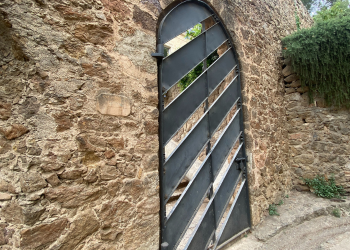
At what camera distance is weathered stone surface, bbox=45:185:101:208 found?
1.12 meters

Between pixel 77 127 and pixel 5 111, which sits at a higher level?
pixel 5 111

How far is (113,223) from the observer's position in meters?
1.32

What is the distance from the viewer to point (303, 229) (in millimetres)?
2658

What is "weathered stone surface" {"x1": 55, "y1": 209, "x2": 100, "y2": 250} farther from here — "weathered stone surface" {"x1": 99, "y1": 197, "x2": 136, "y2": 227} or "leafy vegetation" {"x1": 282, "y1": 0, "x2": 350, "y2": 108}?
"leafy vegetation" {"x1": 282, "y1": 0, "x2": 350, "y2": 108}

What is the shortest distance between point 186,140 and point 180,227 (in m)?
0.76

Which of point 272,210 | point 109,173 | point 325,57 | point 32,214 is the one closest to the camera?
point 32,214

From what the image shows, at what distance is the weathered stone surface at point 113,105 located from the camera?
52.9 inches

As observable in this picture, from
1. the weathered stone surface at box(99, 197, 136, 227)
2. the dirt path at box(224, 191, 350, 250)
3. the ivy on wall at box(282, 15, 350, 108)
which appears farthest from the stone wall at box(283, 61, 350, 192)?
the weathered stone surface at box(99, 197, 136, 227)

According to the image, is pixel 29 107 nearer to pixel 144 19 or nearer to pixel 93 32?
pixel 93 32

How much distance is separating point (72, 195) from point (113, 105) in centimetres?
60

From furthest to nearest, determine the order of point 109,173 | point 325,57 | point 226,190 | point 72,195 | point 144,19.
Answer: point 325,57, point 226,190, point 144,19, point 109,173, point 72,195

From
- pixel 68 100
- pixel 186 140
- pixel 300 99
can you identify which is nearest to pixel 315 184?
pixel 300 99

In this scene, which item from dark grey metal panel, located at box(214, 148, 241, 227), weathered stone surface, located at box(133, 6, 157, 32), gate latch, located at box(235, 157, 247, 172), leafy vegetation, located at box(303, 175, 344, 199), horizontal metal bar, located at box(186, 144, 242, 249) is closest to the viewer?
weathered stone surface, located at box(133, 6, 157, 32)

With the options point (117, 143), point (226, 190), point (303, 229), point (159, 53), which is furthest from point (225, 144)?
point (303, 229)
